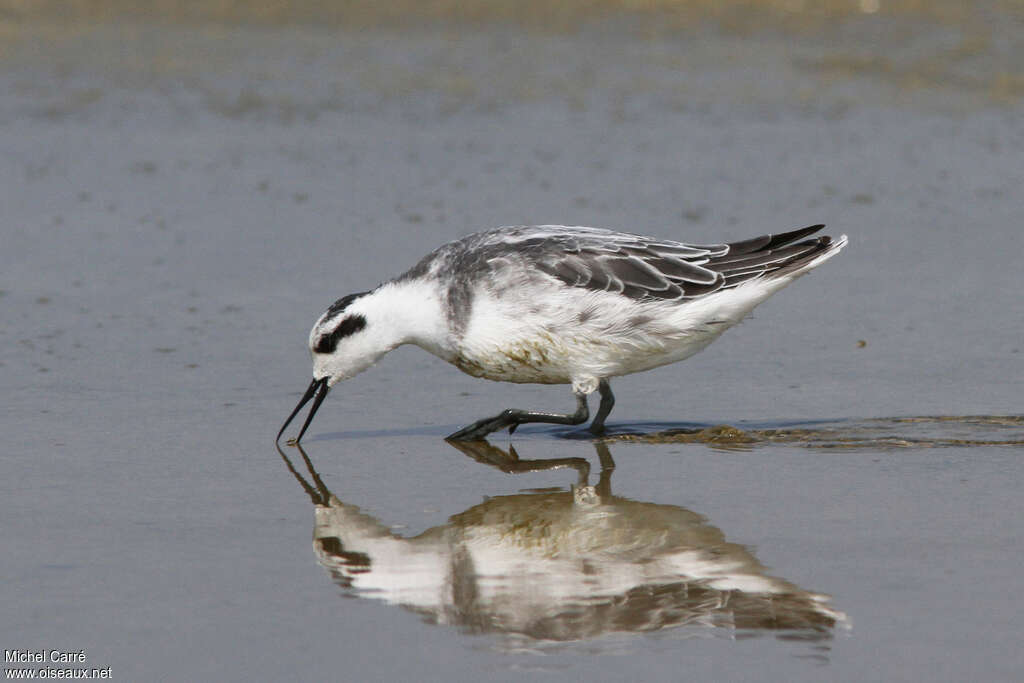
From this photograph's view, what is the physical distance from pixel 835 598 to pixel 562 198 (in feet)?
25.9

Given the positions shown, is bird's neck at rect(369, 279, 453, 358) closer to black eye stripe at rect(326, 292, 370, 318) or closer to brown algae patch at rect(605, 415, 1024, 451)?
black eye stripe at rect(326, 292, 370, 318)

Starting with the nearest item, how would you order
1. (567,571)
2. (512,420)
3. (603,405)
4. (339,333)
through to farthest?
(567,571) → (512,420) → (339,333) → (603,405)

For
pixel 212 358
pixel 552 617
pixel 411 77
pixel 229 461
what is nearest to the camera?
pixel 552 617

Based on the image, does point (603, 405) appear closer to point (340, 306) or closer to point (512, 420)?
point (512, 420)

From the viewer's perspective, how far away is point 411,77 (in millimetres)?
18000

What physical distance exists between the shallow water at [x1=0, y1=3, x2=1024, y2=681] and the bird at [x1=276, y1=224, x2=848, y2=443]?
1.30 feet

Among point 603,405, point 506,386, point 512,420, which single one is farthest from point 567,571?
point 506,386

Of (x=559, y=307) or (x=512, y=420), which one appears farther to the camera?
(x=512, y=420)

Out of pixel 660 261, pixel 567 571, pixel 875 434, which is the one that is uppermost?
pixel 660 261

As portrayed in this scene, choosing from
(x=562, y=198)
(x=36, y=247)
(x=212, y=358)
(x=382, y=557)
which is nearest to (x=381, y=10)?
(x=562, y=198)

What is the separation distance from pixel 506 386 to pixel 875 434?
2.46m

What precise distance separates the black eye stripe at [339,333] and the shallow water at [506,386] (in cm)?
48

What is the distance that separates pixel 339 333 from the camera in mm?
8844

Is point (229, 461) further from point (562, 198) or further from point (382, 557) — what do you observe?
point (562, 198)
